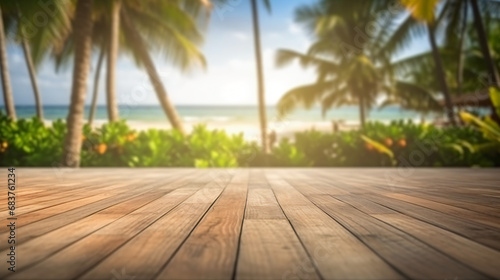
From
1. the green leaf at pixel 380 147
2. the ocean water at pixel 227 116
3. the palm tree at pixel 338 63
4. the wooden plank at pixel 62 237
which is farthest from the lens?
the ocean water at pixel 227 116

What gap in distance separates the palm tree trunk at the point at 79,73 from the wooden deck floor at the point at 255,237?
3134 millimetres

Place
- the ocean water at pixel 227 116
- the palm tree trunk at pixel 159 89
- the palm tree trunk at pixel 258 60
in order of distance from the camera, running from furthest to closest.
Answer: the ocean water at pixel 227 116 → the palm tree trunk at pixel 258 60 → the palm tree trunk at pixel 159 89

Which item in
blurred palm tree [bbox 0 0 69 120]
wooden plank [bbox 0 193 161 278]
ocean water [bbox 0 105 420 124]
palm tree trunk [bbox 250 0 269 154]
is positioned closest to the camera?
wooden plank [bbox 0 193 161 278]

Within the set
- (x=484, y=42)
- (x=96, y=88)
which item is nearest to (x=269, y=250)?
(x=484, y=42)

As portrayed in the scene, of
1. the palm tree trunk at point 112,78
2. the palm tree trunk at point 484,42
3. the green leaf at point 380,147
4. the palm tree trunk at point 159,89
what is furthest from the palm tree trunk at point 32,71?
the palm tree trunk at point 484,42

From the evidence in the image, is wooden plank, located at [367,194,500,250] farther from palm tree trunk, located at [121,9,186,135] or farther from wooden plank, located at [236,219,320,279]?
palm tree trunk, located at [121,9,186,135]

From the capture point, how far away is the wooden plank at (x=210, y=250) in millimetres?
864

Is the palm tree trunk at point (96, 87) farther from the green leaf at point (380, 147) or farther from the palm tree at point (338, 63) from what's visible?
the green leaf at point (380, 147)

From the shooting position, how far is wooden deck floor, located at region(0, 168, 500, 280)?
2.92 feet

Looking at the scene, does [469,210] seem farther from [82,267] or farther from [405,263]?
[82,267]

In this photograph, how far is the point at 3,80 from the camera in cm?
722

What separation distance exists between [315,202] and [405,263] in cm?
102

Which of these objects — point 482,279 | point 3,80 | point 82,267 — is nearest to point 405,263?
point 482,279

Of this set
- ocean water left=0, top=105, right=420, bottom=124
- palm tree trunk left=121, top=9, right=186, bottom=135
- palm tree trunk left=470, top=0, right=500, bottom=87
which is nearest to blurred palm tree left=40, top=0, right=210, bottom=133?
palm tree trunk left=121, top=9, right=186, bottom=135
